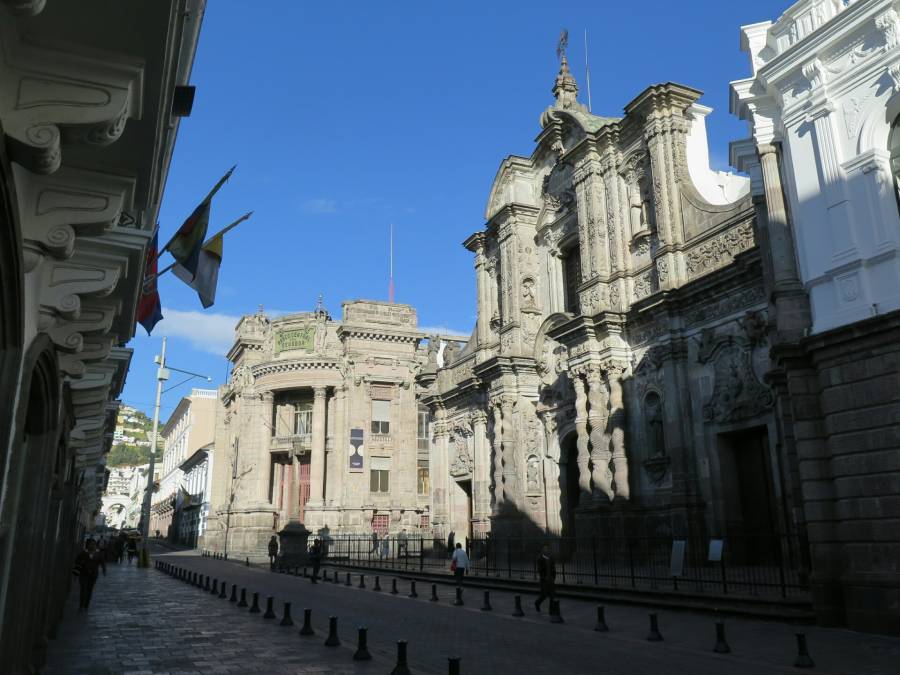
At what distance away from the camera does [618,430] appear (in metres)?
23.3

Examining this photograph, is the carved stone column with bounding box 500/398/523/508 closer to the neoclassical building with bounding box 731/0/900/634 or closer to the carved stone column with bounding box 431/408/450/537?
the carved stone column with bounding box 431/408/450/537

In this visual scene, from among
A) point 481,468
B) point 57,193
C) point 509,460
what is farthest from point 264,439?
point 57,193

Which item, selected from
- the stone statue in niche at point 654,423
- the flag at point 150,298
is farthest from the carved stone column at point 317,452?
the flag at point 150,298

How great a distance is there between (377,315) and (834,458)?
45.6 metres

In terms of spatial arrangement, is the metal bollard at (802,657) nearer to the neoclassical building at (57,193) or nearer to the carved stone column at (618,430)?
the neoclassical building at (57,193)

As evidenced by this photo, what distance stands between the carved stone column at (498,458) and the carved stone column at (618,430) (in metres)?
7.02

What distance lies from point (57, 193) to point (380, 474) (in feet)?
161

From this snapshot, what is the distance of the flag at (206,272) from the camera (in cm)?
1006

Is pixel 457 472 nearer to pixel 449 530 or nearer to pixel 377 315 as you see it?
pixel 449 530

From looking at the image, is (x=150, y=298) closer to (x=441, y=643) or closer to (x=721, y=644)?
(x=441, y=643)

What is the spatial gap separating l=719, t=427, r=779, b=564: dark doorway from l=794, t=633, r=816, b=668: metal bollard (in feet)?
33.6

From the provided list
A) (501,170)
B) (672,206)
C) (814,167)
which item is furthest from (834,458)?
(501,170)

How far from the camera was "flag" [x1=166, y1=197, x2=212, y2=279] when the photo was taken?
32.3 ft

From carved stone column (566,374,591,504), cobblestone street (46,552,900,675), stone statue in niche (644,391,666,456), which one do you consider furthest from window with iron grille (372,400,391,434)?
cobblestone street (46,552,900,675)
